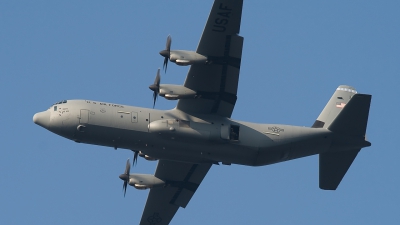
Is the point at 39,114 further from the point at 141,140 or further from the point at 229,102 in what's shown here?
the point at 229,102

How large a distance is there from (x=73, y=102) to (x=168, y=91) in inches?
223

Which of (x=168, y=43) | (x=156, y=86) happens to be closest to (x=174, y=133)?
(x=156, y=86)

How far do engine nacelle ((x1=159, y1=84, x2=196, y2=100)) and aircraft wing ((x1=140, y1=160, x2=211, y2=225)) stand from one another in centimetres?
707

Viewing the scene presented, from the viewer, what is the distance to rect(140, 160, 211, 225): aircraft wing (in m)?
50.1

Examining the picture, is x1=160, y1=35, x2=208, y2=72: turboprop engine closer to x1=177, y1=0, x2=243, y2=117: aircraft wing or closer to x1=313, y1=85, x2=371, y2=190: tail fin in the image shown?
x1=177, y1=0, x2=243, y2=117: aircraft wing

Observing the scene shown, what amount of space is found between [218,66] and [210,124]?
3.50 metres

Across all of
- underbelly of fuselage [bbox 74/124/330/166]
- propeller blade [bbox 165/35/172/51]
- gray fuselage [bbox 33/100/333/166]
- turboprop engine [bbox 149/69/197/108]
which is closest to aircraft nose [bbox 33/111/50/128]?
gray fuselage [bbox 33/100/333/166]

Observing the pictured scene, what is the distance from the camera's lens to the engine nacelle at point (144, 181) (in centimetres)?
4953

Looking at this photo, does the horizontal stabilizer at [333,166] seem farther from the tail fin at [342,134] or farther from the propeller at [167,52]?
the propeller at [167,52]

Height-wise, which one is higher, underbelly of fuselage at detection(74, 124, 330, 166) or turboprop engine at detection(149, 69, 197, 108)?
turboprop engine at detection(149, 69, 197, 108)


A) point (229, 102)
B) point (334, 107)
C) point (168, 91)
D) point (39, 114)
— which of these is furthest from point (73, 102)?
point (334, 107)

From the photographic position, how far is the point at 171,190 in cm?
5147

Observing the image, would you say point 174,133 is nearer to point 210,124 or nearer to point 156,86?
point 210,124

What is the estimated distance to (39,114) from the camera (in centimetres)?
4456
